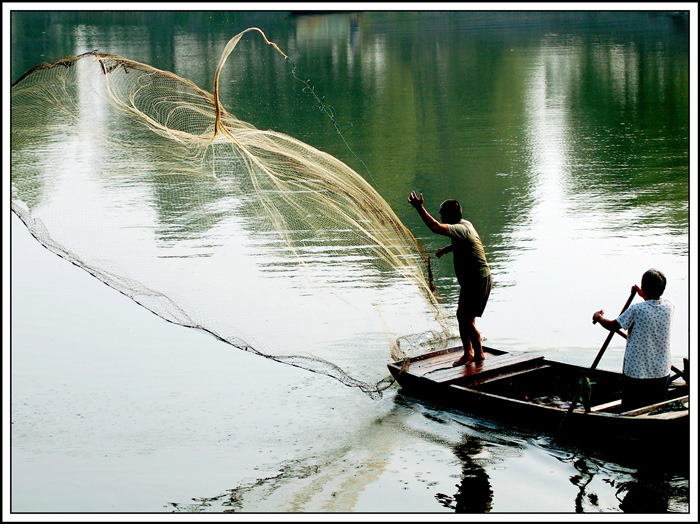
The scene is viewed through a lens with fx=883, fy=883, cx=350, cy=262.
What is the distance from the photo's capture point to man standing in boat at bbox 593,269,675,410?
5.55m

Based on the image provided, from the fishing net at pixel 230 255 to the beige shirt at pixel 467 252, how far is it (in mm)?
447

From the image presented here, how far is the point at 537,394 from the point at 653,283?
198cm

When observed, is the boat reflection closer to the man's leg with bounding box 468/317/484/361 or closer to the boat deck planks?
the boat deck planks

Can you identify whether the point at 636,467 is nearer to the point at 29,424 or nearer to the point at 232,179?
the point at 29,424

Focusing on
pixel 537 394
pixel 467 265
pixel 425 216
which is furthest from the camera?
pixel 537 394

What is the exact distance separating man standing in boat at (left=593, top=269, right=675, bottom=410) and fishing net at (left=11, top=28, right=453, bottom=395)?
2.15m

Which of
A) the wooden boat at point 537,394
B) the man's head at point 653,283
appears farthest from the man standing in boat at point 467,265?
the man's head at point 653,283

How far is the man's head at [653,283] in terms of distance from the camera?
18.0ft

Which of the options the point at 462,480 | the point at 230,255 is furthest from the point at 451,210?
the point at 230,255

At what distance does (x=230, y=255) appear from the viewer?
11312 mm

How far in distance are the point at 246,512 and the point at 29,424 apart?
7.94 ft

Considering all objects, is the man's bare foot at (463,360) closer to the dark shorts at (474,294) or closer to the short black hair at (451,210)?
the dark shorts at (474,294)

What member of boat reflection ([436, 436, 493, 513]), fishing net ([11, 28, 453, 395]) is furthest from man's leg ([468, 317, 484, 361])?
boat reflection ([436, 436, 493, 513])

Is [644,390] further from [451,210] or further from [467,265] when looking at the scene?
[451,210]
